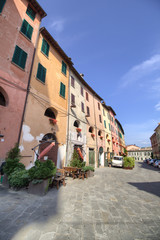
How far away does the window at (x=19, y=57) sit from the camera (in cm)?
751

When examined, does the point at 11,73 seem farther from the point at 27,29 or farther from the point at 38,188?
the point at 38,188

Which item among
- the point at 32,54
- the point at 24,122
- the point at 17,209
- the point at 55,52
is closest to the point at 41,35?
the point at 55,52

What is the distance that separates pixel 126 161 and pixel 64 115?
11.1 m

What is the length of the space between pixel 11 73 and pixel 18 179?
6367 millimetres

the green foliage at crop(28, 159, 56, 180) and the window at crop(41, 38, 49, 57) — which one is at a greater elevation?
the window at crop(41, 38, 49, 57)

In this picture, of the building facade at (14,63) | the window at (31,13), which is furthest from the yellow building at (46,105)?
the window at (31,13)

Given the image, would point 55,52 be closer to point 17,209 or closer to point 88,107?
point 88,107

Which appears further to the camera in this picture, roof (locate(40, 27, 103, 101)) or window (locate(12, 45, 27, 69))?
roof (locate(40, 27, 103, 101))

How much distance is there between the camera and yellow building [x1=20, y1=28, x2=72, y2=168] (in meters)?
7.50

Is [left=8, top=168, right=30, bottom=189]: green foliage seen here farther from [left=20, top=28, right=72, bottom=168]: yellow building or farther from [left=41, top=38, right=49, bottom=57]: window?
[left=41, top=38, right=49, bottom=57]: window

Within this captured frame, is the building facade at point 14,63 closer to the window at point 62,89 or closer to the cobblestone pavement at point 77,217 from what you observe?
the cobblestone pavement at point 77,217

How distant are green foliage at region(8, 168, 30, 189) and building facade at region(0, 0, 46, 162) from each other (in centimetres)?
151

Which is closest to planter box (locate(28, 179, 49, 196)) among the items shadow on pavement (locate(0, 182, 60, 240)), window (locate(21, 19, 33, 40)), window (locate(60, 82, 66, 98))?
shadow on pavement (locate(0, 182, 60, 240))

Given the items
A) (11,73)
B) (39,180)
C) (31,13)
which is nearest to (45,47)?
(31,13)
